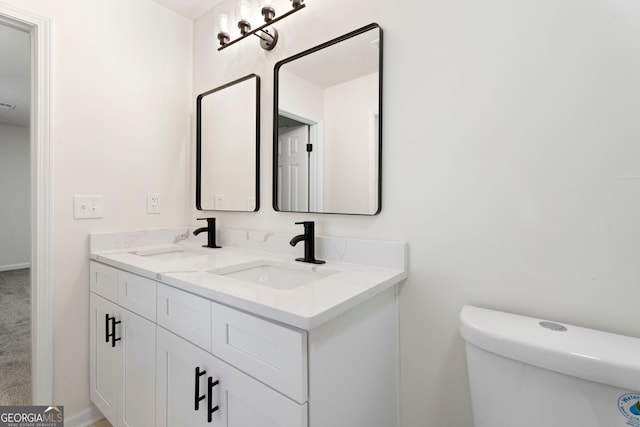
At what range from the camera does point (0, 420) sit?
130 centimetres

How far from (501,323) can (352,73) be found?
1001 mm

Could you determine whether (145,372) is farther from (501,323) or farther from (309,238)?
(501,323)

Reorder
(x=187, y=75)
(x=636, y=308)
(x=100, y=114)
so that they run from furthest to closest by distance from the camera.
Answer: (x=187, y=75) < (x=100, y=114) < (x=636, y=308)

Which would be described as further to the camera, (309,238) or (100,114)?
(100,114)

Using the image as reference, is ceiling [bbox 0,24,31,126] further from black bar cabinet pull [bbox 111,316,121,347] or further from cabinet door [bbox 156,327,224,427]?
cabinet door [bbox 156,327,224,427]

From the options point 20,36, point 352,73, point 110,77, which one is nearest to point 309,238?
point 352,73

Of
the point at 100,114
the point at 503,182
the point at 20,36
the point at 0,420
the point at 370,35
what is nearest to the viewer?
the point at 503,182

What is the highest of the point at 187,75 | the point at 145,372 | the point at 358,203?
the point at 187,75

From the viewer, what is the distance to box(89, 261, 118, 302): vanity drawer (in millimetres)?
1348

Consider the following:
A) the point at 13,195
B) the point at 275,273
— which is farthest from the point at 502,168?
the point at 13,195

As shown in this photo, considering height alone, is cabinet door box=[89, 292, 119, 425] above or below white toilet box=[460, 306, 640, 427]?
below

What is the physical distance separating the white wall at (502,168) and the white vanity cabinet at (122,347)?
858mm

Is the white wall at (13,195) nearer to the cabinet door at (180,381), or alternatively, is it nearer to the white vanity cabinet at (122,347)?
the white vanity cabinet at (122,347)

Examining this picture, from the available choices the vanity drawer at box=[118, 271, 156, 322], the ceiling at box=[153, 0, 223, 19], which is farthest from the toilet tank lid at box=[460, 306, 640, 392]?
the ceiling at box=[153, 0, 223, 19]
